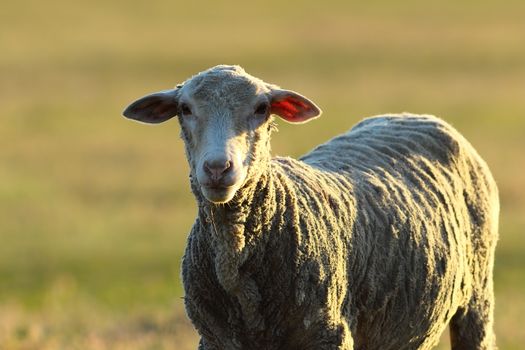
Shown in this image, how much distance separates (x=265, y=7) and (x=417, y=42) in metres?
13.7

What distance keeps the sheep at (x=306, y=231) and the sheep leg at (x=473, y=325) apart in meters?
0.11

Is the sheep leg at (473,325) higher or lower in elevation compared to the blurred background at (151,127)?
lower

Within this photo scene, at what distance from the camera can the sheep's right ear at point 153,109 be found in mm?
6711

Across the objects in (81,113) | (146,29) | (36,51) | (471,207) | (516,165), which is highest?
(146,29)

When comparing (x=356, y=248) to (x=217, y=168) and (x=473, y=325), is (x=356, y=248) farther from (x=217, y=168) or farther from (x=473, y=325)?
(x=473, y=325)

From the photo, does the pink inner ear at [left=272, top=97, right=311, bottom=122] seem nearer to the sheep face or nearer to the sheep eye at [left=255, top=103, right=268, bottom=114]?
the sheep face

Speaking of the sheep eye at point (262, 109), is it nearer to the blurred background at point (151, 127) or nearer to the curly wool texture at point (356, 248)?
the curly wool texture at point (356, 248)

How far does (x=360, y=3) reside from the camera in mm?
54781

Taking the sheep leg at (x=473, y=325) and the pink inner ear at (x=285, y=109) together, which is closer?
the pink inner ear at (x=285, y=109)

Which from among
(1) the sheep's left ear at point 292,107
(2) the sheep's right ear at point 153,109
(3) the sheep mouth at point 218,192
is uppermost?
(2) the sheep's right ear at point 153,109

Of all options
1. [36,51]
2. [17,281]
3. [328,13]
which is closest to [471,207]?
[17,281]

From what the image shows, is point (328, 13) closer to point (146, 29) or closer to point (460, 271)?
point (146, 29)

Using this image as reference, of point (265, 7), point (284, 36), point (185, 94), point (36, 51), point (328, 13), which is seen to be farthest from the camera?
point (265, 7)

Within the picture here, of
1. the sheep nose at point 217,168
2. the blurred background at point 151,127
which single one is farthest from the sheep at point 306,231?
the blurred background at point 151,127
